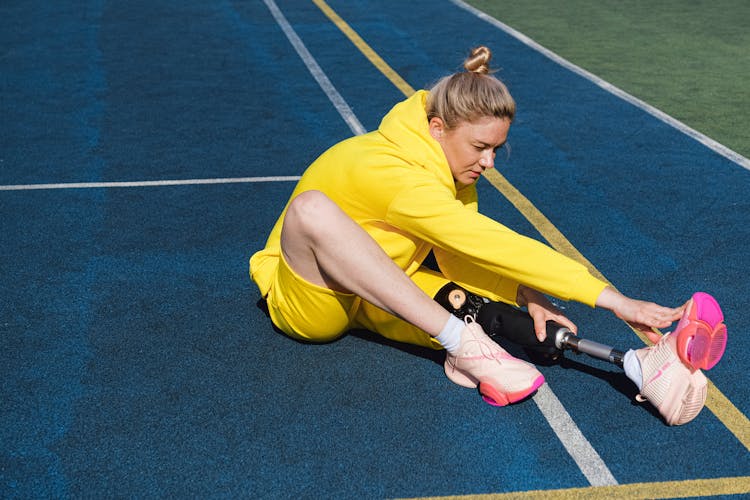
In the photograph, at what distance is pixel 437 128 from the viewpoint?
3746 mm

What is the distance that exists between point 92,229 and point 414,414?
2.58m

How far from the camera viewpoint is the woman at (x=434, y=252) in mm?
3430

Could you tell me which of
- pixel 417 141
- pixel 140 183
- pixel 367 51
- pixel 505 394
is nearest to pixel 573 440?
pixel 505 394

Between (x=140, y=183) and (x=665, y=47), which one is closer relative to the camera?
(x=140, y=183)

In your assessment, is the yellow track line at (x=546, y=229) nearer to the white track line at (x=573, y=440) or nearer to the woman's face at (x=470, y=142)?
the white track line at (x=573, y=440)

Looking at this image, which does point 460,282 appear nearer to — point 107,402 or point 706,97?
point 107,402

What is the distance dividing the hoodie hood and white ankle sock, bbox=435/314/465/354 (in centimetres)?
58

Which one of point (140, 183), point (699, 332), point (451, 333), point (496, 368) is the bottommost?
point (140, 183)

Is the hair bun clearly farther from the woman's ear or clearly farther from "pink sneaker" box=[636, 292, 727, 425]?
"pink sneaker" box=[636, 292, 727, 425]

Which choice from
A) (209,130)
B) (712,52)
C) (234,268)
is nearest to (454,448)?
(234,268)

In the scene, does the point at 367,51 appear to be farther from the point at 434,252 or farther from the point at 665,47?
the point at 434,252

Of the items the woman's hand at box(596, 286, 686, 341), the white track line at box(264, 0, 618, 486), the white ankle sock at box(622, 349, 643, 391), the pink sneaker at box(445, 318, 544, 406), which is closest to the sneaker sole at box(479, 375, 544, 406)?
the pink sneaker at box(445, 318, 544, 406)

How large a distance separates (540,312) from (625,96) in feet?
16.1

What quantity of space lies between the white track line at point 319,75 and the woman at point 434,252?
3.19m
